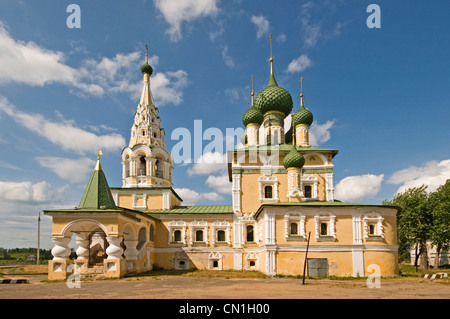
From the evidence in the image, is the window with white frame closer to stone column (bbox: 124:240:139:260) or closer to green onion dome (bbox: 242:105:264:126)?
stone column (bbox: 124:240:139:260)

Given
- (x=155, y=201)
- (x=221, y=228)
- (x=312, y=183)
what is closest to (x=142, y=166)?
(x=155, y=201)

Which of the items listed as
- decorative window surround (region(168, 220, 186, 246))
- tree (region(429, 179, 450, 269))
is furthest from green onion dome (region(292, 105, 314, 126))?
tree (region(429, 179, 450, 269))

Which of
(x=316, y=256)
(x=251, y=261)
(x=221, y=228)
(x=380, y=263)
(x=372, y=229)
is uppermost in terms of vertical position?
(x=372, y=229)

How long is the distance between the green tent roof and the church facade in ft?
0.22

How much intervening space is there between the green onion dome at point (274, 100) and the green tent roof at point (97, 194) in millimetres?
15938

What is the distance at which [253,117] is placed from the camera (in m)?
31.1

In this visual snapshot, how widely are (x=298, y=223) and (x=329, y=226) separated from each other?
6.60 feet

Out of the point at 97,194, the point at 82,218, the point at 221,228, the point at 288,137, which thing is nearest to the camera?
the point at 82,218

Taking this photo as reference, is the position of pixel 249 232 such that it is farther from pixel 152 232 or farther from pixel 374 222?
pixel 374 222

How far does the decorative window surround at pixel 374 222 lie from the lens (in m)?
22.0

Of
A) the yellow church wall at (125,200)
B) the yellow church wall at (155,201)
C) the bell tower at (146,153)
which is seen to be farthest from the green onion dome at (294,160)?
the yellow church wall at (125,200)

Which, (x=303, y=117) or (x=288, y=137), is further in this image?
(x=288, y=137)

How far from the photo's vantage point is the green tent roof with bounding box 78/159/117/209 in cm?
2041

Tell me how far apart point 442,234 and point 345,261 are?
14331mm
